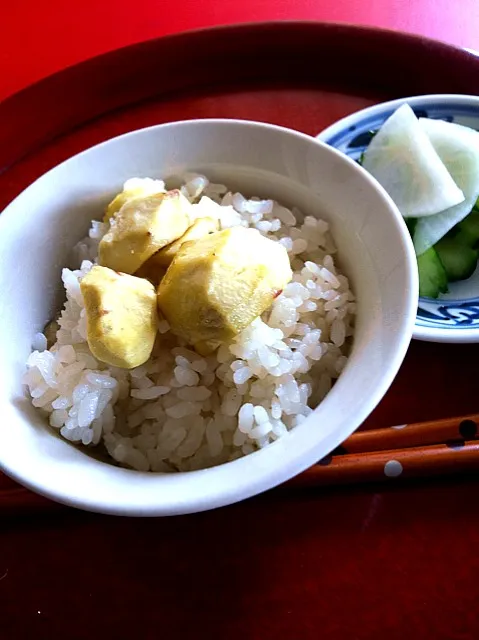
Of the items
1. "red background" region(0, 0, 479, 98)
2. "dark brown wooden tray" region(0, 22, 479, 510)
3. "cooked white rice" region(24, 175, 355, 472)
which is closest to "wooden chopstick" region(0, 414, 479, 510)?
"cooked white rice" region(24, 175, 355, 472)

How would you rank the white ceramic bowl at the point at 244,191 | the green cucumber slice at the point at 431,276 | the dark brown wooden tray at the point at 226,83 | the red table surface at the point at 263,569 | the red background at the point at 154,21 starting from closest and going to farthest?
the white ceramic bowl at the point at 244,191 → the red table surface at the point at 263,569 → the green cucumber slice at the point at 431,276 → the dark brown wooden tray at the point at 226,83 → the red background at the point at 154,21

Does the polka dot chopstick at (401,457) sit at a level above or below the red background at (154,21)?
below

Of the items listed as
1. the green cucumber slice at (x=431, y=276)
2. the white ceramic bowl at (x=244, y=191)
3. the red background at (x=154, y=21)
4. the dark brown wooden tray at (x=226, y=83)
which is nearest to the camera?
the white ceramic bowl at (x=244, y=191)

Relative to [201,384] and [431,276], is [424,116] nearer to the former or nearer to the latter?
[431,276]

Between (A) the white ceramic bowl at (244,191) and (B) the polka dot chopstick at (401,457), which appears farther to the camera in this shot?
(B) the polka dot chopstick at (401,457)

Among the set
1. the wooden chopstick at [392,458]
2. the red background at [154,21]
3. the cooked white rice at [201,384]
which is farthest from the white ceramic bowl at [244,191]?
the red background at [154,21]

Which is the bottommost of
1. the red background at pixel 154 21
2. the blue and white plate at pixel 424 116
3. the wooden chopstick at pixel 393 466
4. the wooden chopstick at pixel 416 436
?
the wooden chopstick at pixel 393 466

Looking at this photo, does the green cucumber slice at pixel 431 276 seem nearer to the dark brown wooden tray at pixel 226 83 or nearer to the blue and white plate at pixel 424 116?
the blue and white plate at pixel 424 116
